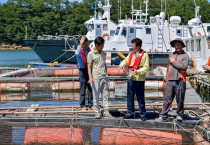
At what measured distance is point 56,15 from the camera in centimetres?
8631

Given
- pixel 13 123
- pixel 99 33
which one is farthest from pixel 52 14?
pixel 13 123

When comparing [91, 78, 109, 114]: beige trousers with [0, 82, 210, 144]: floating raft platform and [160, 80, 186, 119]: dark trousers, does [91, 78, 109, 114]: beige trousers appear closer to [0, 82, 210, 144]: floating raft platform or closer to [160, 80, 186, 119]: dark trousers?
[0, 82, 210, 144]: floating raft platform

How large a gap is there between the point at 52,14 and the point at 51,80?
74.6 m

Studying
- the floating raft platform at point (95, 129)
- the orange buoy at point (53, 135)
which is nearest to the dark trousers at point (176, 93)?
the floating raft platform at point (95, 129)

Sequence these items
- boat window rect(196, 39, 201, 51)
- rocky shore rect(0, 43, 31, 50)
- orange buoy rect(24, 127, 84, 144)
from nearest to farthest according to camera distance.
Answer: orange buoy rect(24, 127, 84, 144)
boat window rect(196, 39, 201, 51)
rocky shore rect(0, 43, 31, 50)

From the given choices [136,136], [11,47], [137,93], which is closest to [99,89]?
[137,93]

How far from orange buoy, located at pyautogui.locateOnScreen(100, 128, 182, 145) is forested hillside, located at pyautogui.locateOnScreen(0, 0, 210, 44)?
7022cm

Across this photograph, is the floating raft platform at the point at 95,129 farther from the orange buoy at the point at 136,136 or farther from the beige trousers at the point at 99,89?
the beige trousers at the point at 99,89

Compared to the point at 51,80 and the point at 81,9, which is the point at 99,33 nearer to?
the point at 51,80

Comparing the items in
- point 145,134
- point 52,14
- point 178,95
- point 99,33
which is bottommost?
point 145,134

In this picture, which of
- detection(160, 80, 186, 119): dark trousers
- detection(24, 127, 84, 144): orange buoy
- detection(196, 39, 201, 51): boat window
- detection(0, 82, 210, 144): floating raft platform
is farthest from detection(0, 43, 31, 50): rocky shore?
detection(160, 80, 186, 119): dark trousers

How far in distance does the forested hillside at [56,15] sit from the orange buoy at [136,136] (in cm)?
7022

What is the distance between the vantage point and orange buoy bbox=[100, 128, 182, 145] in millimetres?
6402

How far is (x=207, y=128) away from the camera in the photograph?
6074 mm
